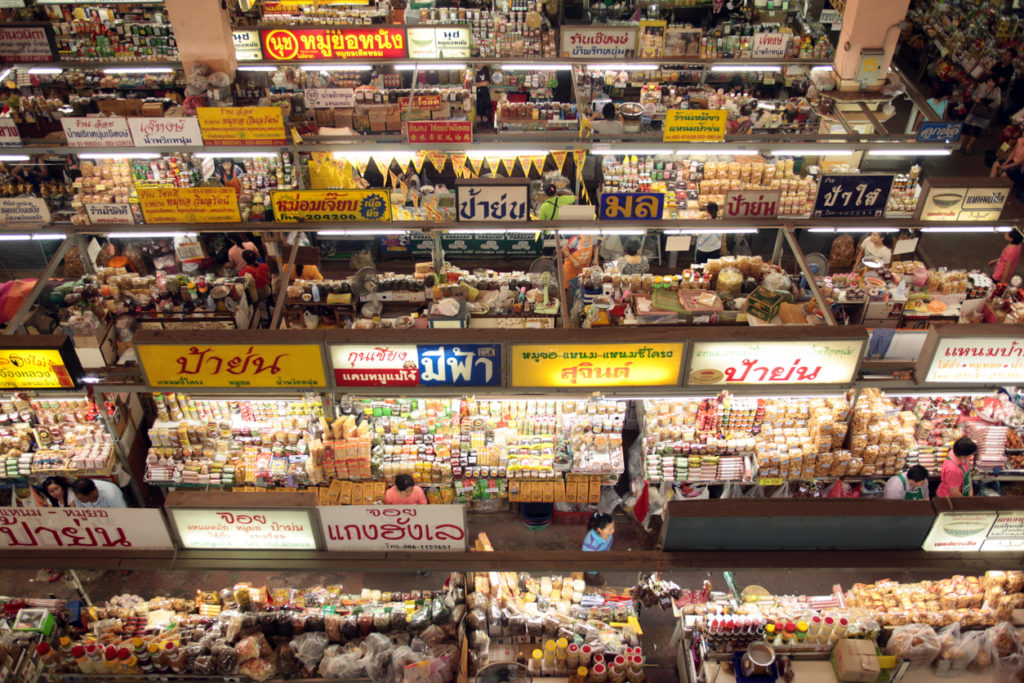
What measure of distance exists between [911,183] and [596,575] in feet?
30.0

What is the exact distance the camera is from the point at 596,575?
891cm

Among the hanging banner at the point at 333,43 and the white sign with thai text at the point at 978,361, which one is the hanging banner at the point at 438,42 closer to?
the hanging banner at the point at 333,43

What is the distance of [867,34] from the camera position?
44.0 ft

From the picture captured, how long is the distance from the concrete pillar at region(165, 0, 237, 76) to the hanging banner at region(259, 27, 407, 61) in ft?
2.70

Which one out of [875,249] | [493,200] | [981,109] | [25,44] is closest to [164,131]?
[493,200]

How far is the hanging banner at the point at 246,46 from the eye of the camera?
14.3 metres

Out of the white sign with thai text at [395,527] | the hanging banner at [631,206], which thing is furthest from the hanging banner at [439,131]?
the white sign with thai text at [395,527]

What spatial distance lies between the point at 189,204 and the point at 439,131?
387cm

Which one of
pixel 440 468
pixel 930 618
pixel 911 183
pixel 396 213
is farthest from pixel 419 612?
pixel 911 183

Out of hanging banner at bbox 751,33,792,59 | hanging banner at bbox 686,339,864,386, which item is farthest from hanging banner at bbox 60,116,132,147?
hanging banner at bbox 751,33,792,59

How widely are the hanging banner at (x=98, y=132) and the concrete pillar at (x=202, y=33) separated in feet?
10.5

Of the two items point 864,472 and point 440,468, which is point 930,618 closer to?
point 864,472

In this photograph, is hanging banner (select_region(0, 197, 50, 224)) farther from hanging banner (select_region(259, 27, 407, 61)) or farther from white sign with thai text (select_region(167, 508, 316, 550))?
hanging banner (select_region(259, 27, 407, 61))

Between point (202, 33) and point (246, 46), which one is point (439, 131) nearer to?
point (202, 33)
